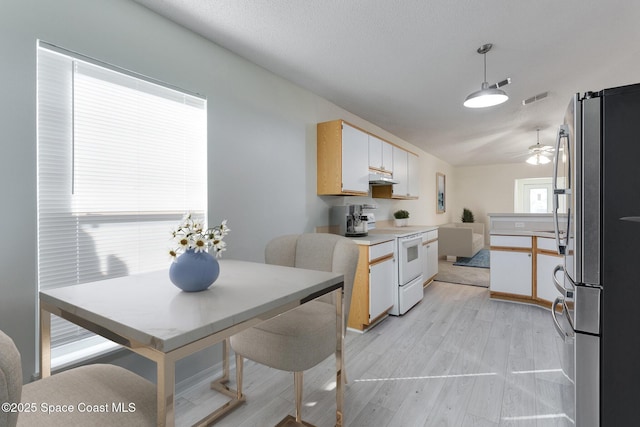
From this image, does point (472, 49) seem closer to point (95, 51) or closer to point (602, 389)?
point (602, 389)

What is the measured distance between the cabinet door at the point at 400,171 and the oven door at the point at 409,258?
0.80 metres

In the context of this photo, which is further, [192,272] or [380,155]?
[380,155]

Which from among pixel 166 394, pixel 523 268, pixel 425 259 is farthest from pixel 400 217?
pixel 166 394

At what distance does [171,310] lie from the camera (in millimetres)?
1003

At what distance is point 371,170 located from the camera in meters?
3.62

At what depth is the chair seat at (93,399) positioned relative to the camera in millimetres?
847

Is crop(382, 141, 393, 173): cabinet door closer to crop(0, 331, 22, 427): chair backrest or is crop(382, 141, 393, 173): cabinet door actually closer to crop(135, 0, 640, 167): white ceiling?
crop(135, 0, 640, 167): white ceiling

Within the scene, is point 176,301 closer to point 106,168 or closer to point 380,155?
point 106,168

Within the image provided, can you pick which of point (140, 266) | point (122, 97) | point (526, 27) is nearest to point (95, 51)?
point (122, 97)

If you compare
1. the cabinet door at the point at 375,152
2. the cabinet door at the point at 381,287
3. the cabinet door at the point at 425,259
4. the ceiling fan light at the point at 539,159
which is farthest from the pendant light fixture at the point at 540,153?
the cabinet door at the point at 381,287

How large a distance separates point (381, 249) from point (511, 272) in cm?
185

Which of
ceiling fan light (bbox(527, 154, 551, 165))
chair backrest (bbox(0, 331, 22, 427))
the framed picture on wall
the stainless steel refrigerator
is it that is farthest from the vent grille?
chair backrest (bbox(0, 331, 22, 427))

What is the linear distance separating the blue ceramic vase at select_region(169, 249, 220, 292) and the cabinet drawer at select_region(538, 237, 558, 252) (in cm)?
360

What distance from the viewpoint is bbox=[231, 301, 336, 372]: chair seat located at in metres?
1.43
